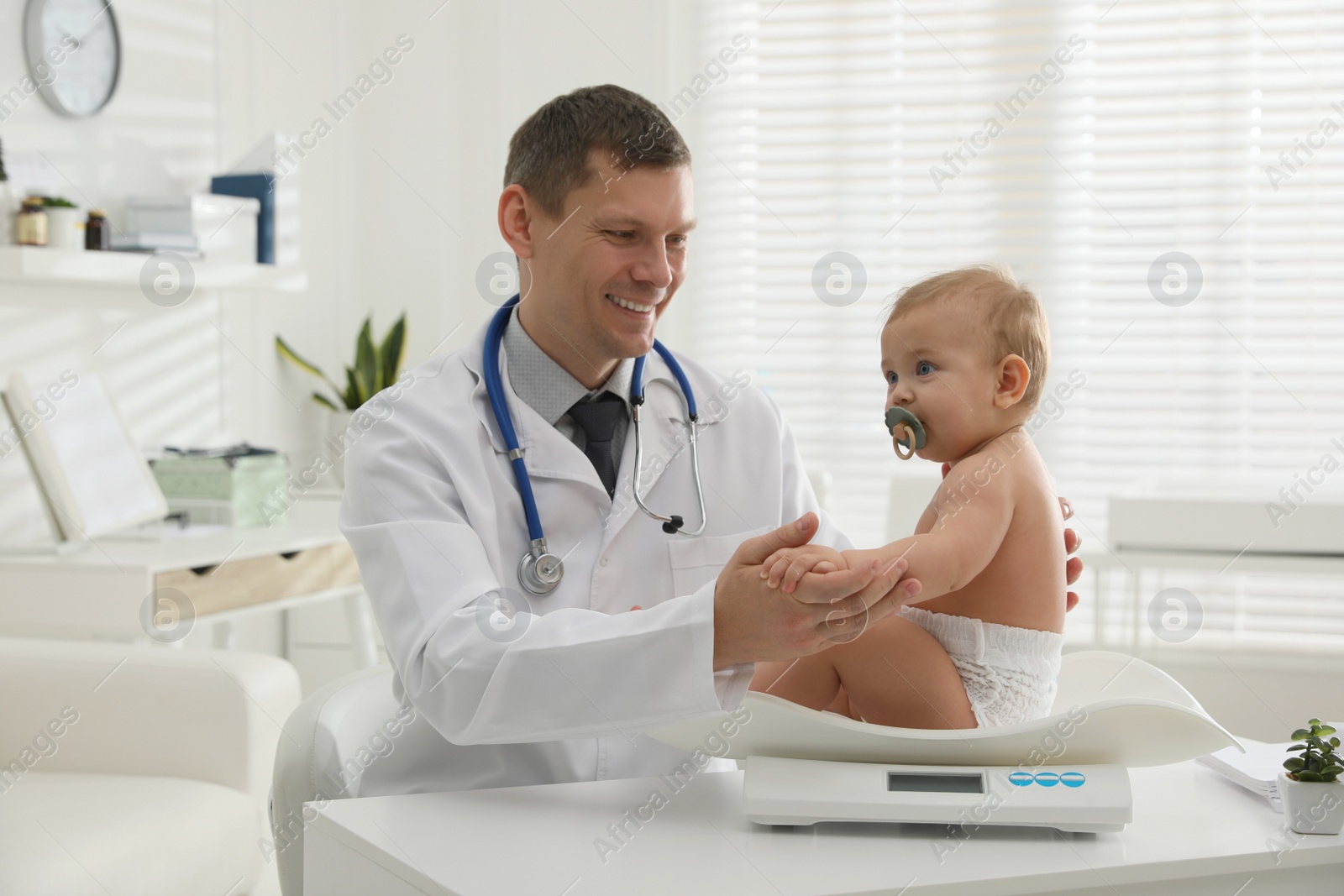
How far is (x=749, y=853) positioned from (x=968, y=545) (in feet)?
1.27

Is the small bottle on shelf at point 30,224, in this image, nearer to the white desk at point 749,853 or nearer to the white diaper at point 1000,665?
the white desk at point 749,853

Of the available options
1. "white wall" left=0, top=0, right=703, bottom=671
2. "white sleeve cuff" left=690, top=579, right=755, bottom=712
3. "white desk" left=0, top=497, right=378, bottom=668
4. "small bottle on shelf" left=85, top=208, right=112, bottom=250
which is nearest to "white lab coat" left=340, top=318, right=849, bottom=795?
"white sleeve cuff" left=690, top=579, right=755, bottom=712

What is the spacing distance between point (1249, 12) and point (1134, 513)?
1.77 meters

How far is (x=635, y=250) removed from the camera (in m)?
1.53

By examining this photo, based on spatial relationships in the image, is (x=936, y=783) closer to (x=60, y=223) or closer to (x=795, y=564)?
(x=795, y=564)

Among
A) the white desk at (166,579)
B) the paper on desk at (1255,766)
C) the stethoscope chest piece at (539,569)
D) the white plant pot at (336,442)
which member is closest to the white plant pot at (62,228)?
the white desk at (166,579)

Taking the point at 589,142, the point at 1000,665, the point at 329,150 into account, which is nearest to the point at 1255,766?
the point at 1000,665

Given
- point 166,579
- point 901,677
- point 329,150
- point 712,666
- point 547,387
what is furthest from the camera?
point 329,150

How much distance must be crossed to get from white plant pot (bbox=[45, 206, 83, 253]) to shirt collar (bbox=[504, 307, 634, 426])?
65.3 inches

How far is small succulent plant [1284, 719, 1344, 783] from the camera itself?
1005 millimetres

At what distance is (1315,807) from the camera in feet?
3.26

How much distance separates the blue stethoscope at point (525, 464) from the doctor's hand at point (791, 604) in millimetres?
395

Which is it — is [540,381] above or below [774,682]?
above

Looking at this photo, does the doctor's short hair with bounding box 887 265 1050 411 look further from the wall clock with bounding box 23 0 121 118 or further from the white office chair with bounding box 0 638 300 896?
the wall clock with bounding box 23 0 121 118
